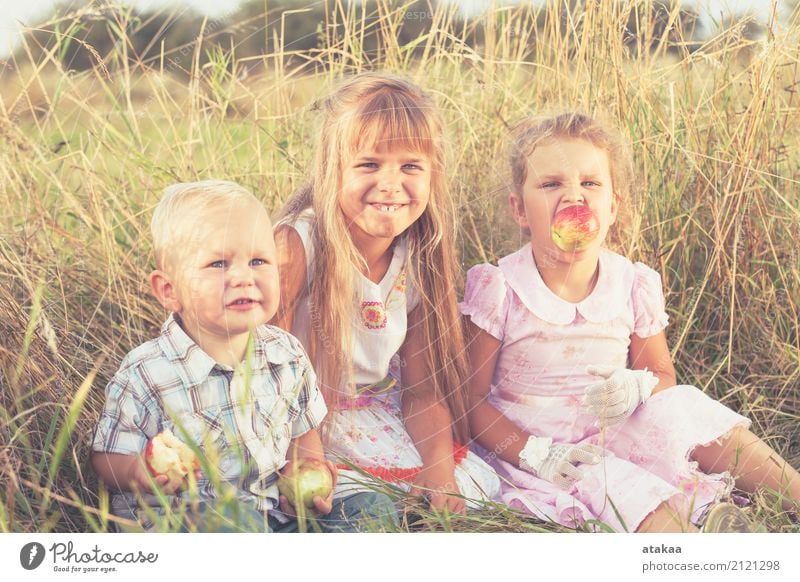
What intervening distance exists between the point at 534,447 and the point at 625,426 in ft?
0.56

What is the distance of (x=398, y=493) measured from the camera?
175 centimetres

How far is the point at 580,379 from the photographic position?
6.19ft

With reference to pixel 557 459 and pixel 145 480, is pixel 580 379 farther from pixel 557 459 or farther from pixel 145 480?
pixel 145 480

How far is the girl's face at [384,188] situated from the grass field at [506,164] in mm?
246

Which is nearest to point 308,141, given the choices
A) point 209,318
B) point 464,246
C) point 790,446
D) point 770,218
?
point 464,246

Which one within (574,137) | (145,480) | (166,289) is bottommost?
(145,480)

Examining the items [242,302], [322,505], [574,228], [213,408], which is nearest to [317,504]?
[322,505]

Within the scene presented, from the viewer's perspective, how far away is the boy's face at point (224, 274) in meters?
1.60

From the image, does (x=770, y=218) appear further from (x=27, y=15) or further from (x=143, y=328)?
(x=27, y=15)

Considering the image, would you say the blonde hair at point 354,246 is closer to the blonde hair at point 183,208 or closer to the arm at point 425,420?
the arm at point 425,420

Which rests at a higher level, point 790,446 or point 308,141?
point 308,141

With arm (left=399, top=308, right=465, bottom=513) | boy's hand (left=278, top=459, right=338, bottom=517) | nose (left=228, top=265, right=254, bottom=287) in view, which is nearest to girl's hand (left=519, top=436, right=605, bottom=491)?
arm (left=399, top=308, right=465, bottom=513)

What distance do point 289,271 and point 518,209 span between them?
1.51 ft

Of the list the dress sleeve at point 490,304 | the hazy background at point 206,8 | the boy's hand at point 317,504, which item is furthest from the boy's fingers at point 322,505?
the hazy background at point 206,8
